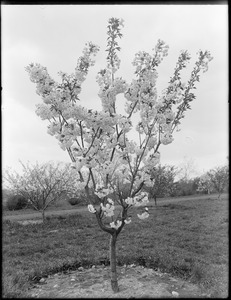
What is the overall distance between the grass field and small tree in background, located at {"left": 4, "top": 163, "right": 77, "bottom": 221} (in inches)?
75.9

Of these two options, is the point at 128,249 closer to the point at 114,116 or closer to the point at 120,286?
the point at 120,286

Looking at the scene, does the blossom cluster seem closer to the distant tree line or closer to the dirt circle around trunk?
the dirt circle around trunk

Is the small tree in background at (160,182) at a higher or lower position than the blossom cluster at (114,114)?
lower

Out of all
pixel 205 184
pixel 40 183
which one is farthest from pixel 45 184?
pixel 205 184

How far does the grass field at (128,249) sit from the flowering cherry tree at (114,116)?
4.77ft

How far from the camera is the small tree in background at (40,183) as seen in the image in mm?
13844

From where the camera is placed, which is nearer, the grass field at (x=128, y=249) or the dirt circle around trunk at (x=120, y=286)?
the dirt circle around trunk at (x=120, y=286)

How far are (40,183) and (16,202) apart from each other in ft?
30.4

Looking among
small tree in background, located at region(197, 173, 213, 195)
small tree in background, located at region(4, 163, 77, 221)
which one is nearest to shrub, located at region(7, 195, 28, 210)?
small tree in background, located at region(4, 163, 77, 221)

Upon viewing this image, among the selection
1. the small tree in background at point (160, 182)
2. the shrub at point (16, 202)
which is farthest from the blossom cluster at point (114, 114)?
the shrub at point (16, 202)

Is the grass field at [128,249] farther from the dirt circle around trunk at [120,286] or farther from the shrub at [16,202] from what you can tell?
the shrub at [16,202]

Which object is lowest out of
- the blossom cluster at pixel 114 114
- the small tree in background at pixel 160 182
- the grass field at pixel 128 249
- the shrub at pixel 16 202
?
the shrub at pixel 16 202

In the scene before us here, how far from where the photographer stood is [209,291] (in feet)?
14.5

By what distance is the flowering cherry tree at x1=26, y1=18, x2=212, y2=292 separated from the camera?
4473 millimetres
